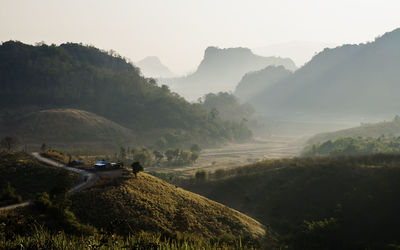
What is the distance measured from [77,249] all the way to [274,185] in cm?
5164

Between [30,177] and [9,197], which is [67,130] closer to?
[30,177]

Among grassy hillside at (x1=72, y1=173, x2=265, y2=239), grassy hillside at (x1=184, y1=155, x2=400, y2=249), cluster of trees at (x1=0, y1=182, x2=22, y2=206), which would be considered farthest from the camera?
Answer: grassy hillside at (x1=184, y1=155, x2=400, y2=249)

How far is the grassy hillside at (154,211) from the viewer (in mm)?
31531

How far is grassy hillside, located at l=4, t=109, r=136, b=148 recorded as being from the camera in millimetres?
124244

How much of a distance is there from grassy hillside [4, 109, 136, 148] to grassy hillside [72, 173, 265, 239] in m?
94.0

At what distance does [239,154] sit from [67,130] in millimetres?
81355

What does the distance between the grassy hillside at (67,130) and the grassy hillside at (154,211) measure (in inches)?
3702

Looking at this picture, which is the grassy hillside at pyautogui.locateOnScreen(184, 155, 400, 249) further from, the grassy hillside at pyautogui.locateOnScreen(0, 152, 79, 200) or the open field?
the grassy hillside at pyautogui.locateOnScreen(0, 152, 79, 200)

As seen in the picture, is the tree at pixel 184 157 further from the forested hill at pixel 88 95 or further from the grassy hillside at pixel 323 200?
the forested hill at pixel 88 95

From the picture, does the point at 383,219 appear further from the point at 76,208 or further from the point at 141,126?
the point at 141,126

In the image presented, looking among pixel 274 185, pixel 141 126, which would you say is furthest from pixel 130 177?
pixel 141 126

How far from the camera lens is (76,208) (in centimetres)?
3133

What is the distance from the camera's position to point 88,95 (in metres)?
177

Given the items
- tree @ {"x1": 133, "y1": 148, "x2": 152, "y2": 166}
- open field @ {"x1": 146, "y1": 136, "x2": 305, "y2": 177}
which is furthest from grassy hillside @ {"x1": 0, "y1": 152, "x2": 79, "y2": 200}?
open field @ {"x1": 146, "y1": 136, "x2": 305, "y2": 177}
